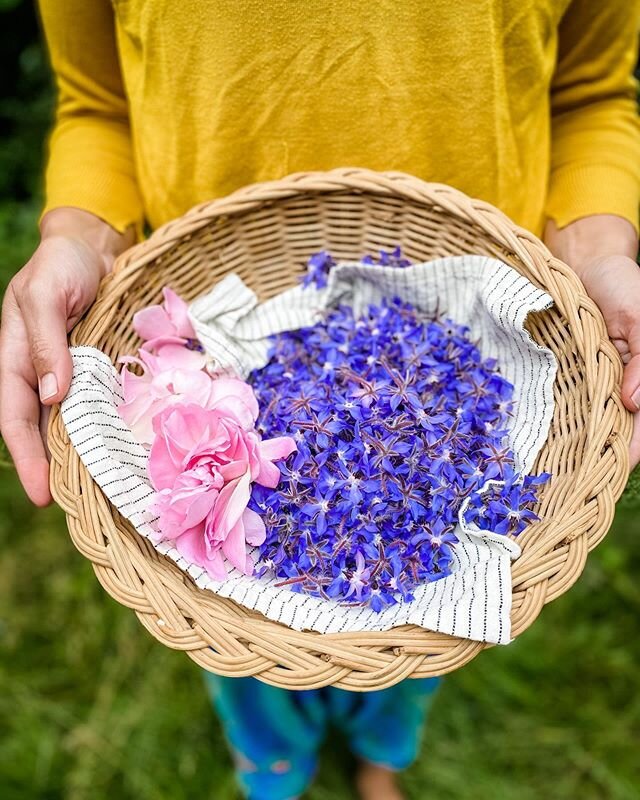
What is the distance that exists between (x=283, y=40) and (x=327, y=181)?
0.18 meters

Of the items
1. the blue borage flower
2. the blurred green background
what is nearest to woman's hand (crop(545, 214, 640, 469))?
the blue borage flower

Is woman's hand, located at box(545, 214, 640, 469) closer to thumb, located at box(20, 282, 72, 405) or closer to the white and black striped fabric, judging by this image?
the white and black striped fabric

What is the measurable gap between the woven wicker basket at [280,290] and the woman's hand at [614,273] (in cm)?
2

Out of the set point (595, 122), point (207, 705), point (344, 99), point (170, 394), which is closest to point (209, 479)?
point (170, 394)

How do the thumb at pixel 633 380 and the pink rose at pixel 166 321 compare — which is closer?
the thumb at pixel 633 380

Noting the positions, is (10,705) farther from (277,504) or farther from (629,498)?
(629,498)

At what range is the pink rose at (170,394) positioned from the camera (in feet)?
3.24

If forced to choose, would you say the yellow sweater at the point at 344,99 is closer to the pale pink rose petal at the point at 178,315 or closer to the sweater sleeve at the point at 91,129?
the sweater sleeve at the point at 91,129

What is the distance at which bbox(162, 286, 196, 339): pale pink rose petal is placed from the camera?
1062mm

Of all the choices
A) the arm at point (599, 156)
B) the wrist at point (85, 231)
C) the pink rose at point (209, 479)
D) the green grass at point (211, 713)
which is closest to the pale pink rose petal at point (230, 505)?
the pink rose at point (209, 479)

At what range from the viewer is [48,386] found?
911mm

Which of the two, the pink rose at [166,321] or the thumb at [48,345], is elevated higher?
the thumb at [48,345]

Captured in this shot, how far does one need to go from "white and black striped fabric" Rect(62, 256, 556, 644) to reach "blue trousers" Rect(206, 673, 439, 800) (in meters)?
0.37

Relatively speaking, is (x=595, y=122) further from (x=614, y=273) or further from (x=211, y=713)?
(x=211, y=713)
